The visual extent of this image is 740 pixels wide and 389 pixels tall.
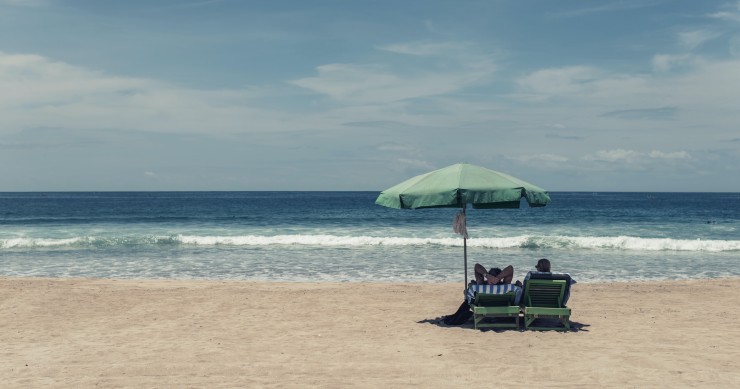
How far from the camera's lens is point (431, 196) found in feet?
→ 28.8

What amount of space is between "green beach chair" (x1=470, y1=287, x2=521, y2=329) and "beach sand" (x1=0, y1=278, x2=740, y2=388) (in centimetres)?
29

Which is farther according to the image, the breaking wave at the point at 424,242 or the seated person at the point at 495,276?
the breaking wave at the point at 424,242

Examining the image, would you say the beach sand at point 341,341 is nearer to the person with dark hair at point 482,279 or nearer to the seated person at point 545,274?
the person with dark hair at point 482,279

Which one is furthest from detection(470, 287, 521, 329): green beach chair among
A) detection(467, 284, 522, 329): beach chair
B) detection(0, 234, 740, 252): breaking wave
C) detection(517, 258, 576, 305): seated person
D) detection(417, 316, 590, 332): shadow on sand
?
detection(0, 234, 740, 252): breaking wave

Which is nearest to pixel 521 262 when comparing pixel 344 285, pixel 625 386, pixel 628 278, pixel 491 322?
pixel 628 278

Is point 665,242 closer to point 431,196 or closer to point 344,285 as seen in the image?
point 344,285

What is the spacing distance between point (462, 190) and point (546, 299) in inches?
97.7

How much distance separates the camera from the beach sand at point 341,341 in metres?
7.04

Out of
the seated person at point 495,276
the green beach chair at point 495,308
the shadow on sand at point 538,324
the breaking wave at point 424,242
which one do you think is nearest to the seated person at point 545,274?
the seated person at point 495,276

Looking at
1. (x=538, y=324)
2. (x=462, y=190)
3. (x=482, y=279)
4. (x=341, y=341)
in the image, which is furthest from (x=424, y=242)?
(x=462, y=190)

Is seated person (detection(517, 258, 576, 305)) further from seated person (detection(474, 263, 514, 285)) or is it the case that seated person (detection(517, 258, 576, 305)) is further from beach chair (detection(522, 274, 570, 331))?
seated person (detection(474, 263, 514, 285))

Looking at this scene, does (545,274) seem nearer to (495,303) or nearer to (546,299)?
(546,299)

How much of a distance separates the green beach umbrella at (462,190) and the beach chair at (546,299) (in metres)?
1.25

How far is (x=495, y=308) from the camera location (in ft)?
31.7
